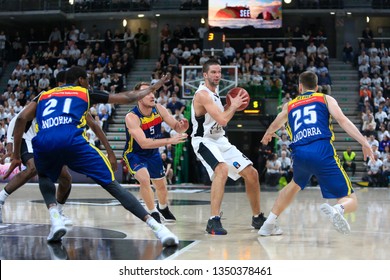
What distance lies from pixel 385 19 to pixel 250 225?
73.2 feet

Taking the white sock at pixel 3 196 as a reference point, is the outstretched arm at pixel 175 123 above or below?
above

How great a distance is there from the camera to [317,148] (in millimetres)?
6293

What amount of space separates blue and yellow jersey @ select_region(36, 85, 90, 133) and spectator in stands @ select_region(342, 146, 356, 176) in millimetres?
13643

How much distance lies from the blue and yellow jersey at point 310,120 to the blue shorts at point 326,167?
8 cm

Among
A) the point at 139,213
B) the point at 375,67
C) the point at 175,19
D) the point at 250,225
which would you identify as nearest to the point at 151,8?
the point at 175,19

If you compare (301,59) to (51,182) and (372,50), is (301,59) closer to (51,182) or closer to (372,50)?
(372,50)

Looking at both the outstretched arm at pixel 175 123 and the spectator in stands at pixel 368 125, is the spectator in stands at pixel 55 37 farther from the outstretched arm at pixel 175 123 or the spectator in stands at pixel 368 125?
the outstretched arm at pixel 175 123

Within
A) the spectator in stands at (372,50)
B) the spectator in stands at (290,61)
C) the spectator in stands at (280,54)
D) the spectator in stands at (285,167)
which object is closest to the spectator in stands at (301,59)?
the spectator in stands at (290,61)

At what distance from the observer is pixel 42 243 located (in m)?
5.99

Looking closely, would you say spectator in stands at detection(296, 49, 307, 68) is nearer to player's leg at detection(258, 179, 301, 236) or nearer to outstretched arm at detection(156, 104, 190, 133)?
outstretched arm at detection(156, 104, 190, 133)

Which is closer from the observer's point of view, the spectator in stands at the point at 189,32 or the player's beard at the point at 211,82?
the player's beard at the point at 211,82

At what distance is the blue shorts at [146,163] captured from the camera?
312 inches

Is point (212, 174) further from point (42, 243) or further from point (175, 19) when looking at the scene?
point (175, 19)

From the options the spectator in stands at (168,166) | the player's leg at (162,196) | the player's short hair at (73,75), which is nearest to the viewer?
the player's short hair at (73,75)
